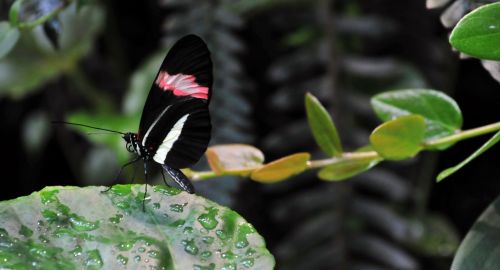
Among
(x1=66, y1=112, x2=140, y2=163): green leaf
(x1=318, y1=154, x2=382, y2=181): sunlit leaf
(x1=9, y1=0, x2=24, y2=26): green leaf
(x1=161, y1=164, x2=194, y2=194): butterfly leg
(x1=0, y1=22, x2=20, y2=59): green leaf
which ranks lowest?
(x1=66, y1=112, x2=140, y2=163): green leaf

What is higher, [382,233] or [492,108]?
[492,108]

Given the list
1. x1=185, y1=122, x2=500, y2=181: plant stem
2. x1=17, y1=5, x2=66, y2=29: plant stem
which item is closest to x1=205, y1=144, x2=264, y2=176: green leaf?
x1=185, y1=122, x2=500, y2=181: plant stem

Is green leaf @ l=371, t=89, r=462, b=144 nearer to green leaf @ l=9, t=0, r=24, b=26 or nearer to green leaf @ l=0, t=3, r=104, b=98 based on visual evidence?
green leaf @ l=9, t=0, r=24, b=26

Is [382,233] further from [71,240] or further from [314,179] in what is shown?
[71,240]

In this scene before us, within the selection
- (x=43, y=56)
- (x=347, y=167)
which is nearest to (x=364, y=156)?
(x=347, y=167)

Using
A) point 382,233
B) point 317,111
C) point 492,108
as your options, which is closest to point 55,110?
point 382,233
